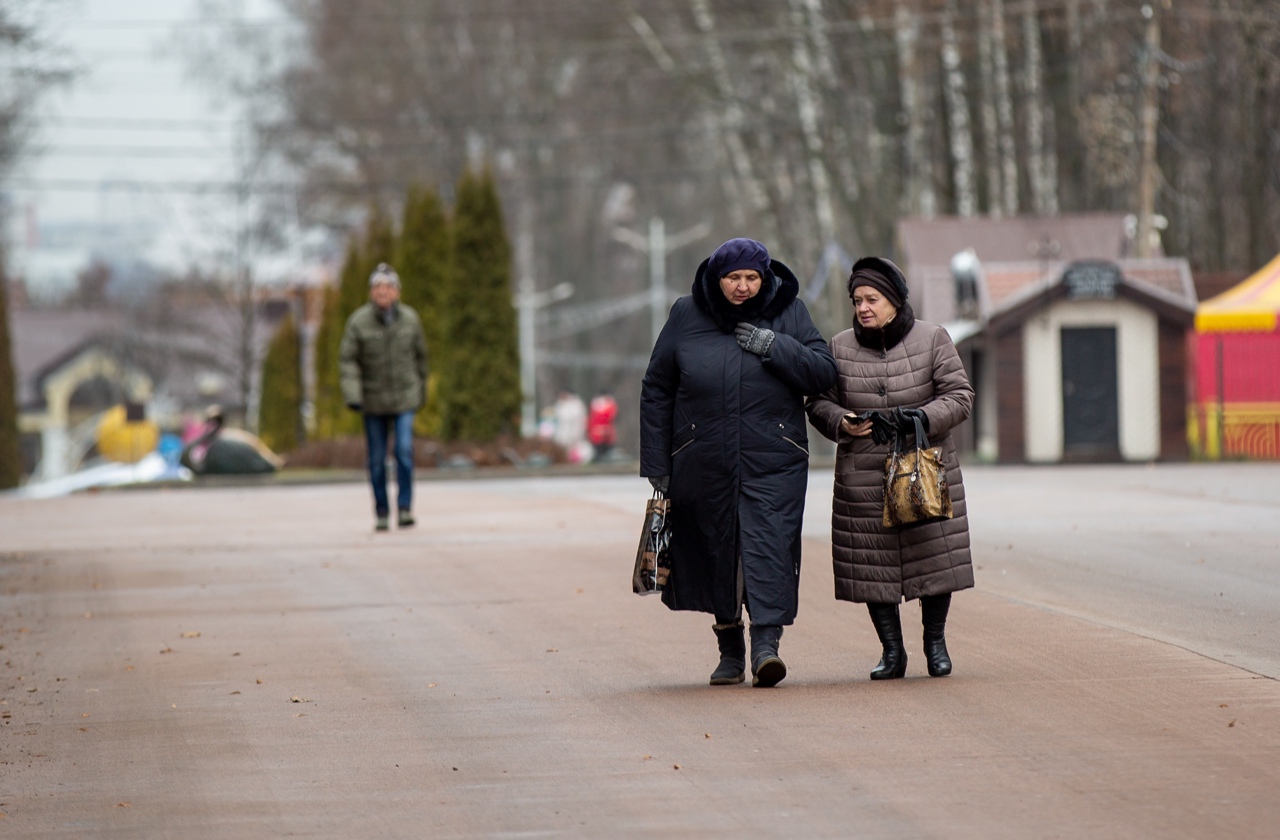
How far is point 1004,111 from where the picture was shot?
42625 millimetres

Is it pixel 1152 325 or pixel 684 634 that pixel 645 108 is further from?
pixel 684 634

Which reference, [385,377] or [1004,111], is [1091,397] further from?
[385,377]

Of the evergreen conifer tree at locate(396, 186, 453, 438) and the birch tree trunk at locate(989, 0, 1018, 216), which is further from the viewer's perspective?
the birch tree trunk at locate(989, 0, 1018, 216)

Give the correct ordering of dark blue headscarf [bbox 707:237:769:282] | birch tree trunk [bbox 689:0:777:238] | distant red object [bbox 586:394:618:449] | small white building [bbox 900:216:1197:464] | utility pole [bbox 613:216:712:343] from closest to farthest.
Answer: dark blue headscarf [bbox 707:237:769:282]
small white building [bbox 900:216:1197:464]
distant red object [bbox 586:394:618:449]
birch tree trunk [bbox 689:0:777:238]
utility pole [bbox 613:216:712:343]

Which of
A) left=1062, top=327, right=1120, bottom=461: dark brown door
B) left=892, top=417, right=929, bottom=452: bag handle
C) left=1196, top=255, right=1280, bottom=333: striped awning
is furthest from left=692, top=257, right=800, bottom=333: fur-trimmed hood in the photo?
left=1196, top=255, right=1280, bottom=333: striped awning

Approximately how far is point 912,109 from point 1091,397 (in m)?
12.5

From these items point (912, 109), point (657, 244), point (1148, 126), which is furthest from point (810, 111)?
point (657, 244)

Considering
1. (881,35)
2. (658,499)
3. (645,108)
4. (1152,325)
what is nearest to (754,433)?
(658,499)

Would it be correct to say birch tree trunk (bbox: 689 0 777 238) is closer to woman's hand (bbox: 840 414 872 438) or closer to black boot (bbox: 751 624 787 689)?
woman's hand (bbox: 840 414 872 438)

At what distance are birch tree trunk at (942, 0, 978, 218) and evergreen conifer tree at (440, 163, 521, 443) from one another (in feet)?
33.9

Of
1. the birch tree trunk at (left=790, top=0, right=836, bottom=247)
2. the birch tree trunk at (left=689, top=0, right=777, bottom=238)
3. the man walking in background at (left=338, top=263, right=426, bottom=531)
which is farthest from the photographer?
the birch tree trunk at (left=689, top=0, right=777, bottom=238)

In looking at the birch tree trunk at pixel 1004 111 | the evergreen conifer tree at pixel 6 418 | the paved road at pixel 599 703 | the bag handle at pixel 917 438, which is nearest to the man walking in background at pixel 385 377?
the paved road at pixel 599 703

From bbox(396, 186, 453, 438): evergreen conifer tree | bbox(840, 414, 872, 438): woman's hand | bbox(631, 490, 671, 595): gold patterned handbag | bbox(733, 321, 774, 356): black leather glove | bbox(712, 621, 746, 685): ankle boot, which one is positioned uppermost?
bbox(396, 186, 453, 438): evergreen conifer tree

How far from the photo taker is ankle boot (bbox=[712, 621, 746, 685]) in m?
8.39
